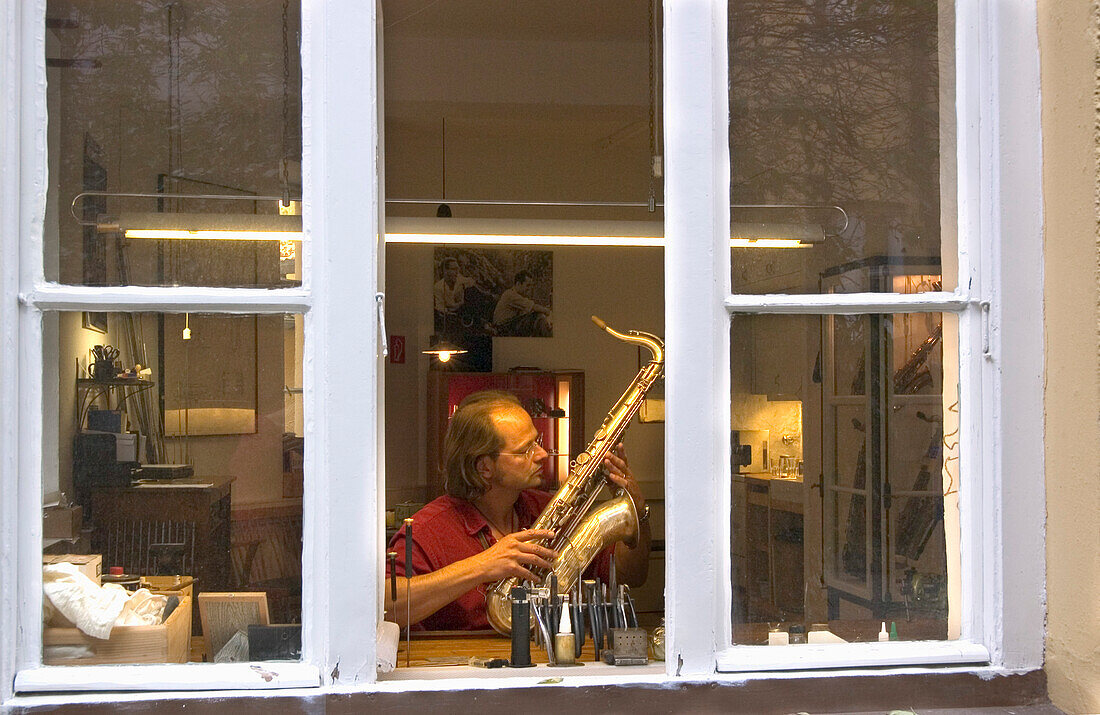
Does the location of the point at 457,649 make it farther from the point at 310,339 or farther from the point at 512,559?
the point at 310,339

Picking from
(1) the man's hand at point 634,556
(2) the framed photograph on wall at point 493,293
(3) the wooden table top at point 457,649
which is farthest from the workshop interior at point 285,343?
(2) the framed photograph on wall at point 493,293

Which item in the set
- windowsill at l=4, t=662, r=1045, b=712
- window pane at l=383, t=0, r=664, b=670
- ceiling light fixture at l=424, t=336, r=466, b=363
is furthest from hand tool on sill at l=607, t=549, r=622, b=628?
ceiling light fixture at l=424, t=336, r=466, b=363

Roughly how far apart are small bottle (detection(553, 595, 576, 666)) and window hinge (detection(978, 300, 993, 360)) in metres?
1.17

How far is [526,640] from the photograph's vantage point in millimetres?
2574

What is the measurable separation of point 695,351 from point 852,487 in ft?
1.58

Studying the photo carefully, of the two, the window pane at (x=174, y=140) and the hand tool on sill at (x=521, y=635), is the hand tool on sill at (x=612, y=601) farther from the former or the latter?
the window pane at (x=174, y=140)

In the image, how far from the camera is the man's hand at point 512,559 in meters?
3.30

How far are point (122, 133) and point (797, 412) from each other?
144 centimetres

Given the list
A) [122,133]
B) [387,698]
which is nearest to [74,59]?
[122,133]

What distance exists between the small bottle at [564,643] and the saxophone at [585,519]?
23.4 inches

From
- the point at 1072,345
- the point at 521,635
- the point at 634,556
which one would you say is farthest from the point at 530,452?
the point at 1072,345

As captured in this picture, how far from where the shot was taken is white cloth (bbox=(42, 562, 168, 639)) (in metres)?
1.90

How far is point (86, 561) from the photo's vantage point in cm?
194

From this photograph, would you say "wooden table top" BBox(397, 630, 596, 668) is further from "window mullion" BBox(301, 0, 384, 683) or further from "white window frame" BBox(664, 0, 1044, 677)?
"white window frame" BBox(664, 0, 1044, 677)
